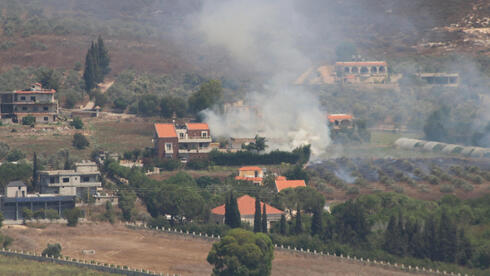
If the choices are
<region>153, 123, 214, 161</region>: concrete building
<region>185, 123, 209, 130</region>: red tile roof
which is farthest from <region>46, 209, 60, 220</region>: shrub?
<region>185, 123, 209, 130</region>: red tile roof

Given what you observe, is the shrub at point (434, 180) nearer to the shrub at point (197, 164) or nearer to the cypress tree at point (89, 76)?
the shrub at point (197, 164)

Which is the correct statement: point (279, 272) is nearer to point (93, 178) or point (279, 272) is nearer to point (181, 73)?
point (93, 178)

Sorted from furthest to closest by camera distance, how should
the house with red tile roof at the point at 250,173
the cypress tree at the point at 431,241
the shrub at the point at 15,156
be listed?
the house with red tile roof at the point at 250,173 → the shrub at the point at 15,156 → the cypress tree at the point at 431,241

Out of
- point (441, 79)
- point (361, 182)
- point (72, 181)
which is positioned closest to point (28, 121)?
point (72, 181)

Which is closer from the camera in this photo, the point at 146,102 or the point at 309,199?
the point at 309,199

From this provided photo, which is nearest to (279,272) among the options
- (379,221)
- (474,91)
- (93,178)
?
(379,221)

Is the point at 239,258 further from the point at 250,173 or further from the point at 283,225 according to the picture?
the point at 250,173

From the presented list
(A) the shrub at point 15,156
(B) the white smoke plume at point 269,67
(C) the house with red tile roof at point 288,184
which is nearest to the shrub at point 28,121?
(A) the shrub at point 15,156
